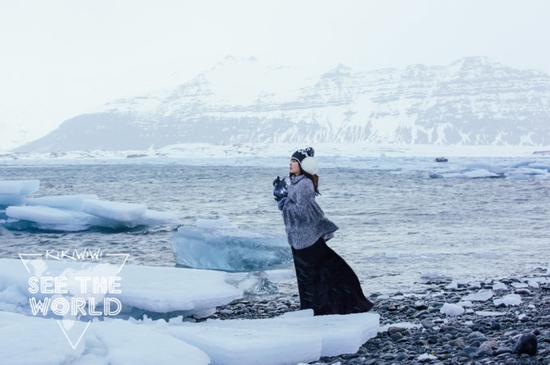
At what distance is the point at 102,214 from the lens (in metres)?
15.5

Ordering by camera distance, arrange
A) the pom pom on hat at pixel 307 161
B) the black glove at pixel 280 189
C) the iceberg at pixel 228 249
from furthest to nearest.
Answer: the iceberg at pixel 228 249 < the black glove at pixel 280 189 < the pom pom on hat at pixel 307 161

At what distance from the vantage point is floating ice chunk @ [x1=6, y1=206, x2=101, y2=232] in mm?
15688

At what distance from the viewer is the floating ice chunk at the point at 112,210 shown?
50.5 ft

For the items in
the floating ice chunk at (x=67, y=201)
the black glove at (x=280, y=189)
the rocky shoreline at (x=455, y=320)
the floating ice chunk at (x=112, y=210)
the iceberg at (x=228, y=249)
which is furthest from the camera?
the floating ice chunk at (x=67, y=201)

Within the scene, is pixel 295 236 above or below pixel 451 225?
above

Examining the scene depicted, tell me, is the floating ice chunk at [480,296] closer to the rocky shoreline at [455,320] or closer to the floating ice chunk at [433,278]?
the rocky shoreline at [455,320]

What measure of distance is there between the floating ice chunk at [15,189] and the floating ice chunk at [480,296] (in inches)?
483

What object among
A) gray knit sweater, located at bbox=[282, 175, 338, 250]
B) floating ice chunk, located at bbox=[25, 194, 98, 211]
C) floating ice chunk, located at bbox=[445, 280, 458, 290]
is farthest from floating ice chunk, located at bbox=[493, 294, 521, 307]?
floating ice chunk, located at bbox=[25, 194, 98, 211]

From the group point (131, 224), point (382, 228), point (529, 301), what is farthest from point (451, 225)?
point (529, 301)

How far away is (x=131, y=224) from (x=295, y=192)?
10.5 meters

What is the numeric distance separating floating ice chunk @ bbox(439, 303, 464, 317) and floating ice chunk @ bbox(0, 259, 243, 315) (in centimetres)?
211

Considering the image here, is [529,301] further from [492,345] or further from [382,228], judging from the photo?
[382,228]

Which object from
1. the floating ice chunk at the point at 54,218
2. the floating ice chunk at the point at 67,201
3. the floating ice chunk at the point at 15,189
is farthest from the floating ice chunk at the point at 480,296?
A: the floating ice chunk at the point at 15,189

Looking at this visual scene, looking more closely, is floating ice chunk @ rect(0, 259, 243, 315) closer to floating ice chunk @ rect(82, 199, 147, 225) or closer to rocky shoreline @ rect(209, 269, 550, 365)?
rocky shoreline @ rect(209, 269, 550, 365)
